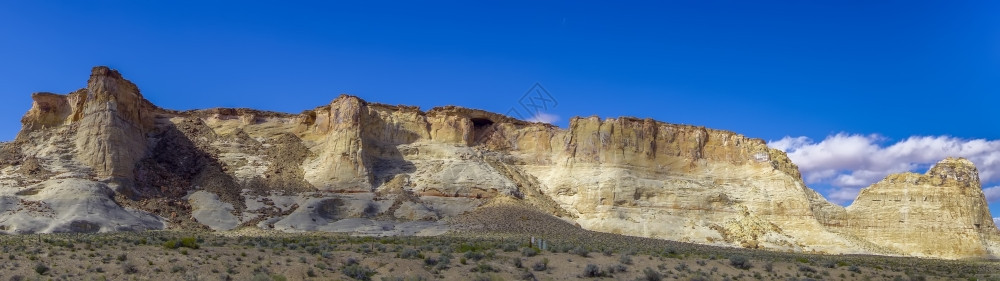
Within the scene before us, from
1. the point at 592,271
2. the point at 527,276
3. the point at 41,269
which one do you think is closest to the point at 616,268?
the point at 592,271

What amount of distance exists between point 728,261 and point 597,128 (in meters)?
36.9

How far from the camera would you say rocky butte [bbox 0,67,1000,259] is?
169 feet

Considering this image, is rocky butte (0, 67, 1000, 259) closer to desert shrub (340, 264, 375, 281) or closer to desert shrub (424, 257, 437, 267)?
desert shrub (424, 257, 437, 267)

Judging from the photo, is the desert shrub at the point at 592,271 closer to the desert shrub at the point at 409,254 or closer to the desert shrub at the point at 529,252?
the desert shrub at the point at 529,252

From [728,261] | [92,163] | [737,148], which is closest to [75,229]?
[92,163]

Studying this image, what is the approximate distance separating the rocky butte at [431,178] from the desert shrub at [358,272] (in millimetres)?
21665

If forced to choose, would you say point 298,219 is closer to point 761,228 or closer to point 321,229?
point 321,229

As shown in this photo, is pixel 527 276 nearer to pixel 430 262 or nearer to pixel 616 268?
pixel 430 262

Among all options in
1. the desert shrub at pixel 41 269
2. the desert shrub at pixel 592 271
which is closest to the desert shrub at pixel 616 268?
the desert shrub at pixel 592 271

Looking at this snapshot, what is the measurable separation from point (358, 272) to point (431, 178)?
123ft

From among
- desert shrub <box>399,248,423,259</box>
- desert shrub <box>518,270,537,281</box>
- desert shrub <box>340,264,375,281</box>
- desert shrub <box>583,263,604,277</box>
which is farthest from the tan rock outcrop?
desert shrub <box>340,264,375,281</box>

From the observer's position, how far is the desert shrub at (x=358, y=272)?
24172 mm

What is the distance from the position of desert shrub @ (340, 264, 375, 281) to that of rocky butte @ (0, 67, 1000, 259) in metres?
21.7

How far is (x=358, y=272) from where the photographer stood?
961 inches
